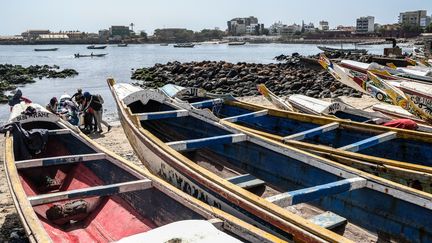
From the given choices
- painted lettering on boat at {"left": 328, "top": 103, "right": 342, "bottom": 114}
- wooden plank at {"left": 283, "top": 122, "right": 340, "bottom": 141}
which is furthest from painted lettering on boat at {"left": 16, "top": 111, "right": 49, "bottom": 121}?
painted lettering on boat at {"left": 328, "top": 103, "right": 342, "bottom": 114}

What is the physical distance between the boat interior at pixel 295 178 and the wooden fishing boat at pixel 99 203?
96 centimetres

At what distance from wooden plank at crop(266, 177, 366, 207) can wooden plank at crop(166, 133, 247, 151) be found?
7.99 feet

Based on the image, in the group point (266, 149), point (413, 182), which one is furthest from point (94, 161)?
point (413, 182)

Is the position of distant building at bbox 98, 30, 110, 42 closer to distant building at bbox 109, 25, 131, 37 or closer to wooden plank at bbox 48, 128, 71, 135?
distant building at bbox 109, 25, 131, 37

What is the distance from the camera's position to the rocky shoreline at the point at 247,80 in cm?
2361

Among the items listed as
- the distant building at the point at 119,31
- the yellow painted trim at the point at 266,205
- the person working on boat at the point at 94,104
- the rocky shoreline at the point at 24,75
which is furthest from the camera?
the distant building at the point at 119,31

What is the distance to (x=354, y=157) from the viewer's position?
591 centimetres

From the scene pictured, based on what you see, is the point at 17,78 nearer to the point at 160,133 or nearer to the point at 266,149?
A: the point at 160,133

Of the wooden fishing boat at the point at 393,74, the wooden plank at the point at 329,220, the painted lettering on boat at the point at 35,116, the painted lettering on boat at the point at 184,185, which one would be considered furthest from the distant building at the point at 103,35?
the wooden plank at the point at 329,220

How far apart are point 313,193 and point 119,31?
202 metres

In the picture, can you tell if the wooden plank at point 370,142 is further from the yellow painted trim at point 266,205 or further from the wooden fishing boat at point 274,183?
the yellow painted trim at point 266,205

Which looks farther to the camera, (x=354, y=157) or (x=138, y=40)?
(x=138, y=40)

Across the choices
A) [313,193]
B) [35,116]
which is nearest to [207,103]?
[35,116]

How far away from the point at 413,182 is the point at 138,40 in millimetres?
178322
